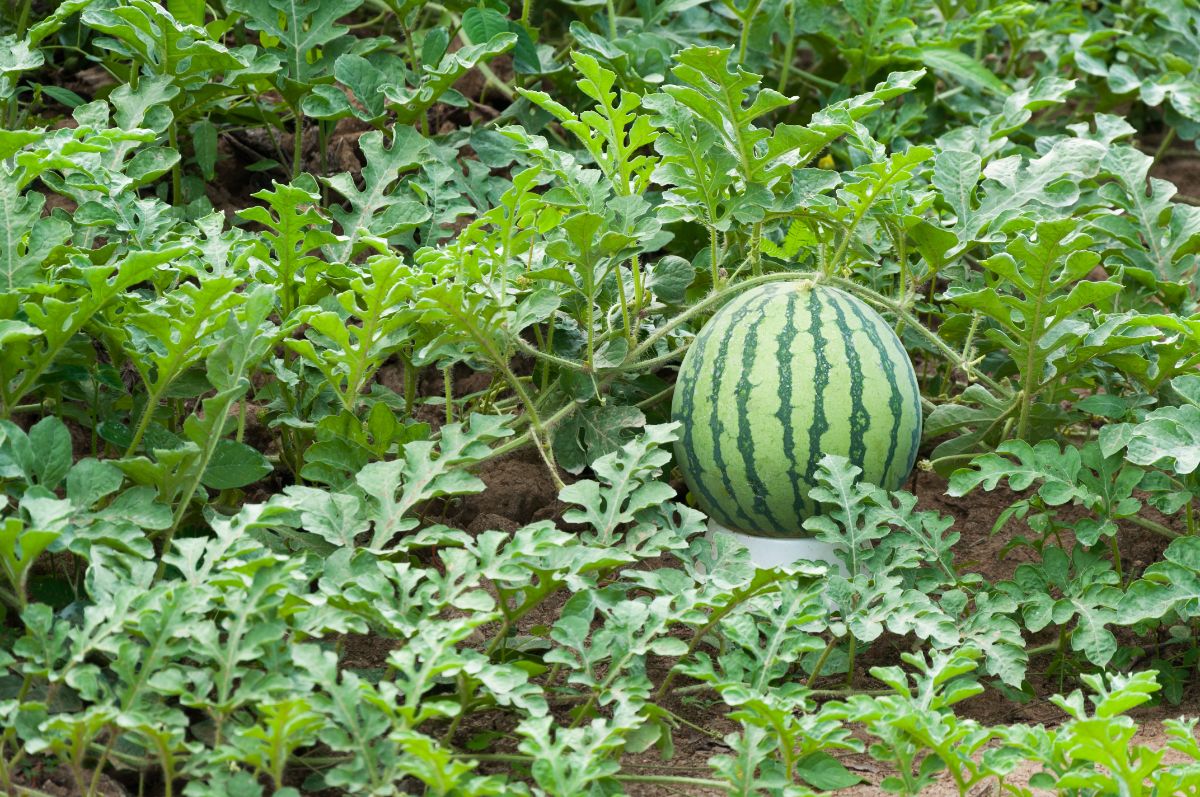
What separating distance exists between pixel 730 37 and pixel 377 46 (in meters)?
1.43

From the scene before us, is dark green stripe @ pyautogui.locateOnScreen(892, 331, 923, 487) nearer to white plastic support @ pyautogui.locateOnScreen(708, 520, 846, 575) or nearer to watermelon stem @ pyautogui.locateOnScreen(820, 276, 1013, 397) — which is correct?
watermelon stem @ pyautogui.locateOnScreen(820, 276, 1013, 397)

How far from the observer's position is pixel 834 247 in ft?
10.8

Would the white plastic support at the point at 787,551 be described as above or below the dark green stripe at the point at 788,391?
below

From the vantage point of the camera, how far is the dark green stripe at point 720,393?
291 centimetres

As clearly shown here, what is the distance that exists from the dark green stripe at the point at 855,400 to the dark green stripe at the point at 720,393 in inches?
7.2

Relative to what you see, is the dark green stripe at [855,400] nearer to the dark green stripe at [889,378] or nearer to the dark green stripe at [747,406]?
the dark green stripe at [889,378]

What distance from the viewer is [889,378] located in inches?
115

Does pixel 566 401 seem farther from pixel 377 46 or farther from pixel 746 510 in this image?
pixel 377 46

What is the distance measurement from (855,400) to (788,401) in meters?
0.14

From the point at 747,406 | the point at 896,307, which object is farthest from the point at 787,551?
the point at 896,307

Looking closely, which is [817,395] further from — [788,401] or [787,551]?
[787,551]

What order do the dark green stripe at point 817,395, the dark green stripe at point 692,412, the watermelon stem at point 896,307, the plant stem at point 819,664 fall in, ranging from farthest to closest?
the watermelon stem at point 896,307 → the dark green stripe at point 692,412 → the dark green stripe at point 817,395 → the plant stem at point 819,664

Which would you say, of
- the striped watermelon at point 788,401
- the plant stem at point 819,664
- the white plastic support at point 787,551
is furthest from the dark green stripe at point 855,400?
the plant stem at point 819,664

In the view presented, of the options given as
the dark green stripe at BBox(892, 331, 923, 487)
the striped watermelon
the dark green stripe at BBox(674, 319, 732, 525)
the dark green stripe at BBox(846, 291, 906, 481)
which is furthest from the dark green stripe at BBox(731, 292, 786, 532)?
the dark green stripe at BBox(892, 331, 923, 487)
